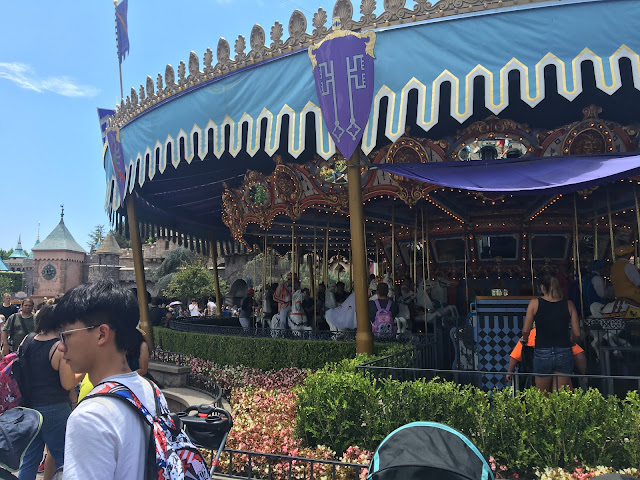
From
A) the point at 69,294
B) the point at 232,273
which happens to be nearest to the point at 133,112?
Result: the point at 69,294

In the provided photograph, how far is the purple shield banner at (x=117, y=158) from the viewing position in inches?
482

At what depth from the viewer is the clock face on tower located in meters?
52.8

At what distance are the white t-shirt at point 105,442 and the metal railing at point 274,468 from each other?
3.05 metres

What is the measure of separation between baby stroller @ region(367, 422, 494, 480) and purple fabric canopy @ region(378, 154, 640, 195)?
5153mm

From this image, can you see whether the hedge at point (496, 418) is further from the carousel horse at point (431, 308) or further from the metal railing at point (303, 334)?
the carousel horse at point (431, 308)

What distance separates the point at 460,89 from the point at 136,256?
9357 mm

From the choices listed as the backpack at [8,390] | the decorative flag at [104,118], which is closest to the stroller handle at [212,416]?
the backpack at [8,390]

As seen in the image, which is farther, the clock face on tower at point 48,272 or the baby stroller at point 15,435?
the clock face on tower at point 48,272

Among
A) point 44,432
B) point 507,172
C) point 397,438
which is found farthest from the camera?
point 507,172

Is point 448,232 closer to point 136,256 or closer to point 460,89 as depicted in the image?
point 460,89

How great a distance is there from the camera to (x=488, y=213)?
519 inches

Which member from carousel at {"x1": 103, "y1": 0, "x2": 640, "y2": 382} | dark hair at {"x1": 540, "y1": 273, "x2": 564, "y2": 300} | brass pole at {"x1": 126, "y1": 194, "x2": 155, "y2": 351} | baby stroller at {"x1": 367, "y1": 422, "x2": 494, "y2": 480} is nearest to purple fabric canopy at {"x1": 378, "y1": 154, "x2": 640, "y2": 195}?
carousel at {"x1": 103, "y1": 0, "x2": 640, "y2": 382}

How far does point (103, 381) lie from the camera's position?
1.86 metres

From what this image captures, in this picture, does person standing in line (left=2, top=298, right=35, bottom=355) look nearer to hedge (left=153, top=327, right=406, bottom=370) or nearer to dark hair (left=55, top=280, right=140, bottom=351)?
hedge (left=153, top=327, right=406, bottom=370)
